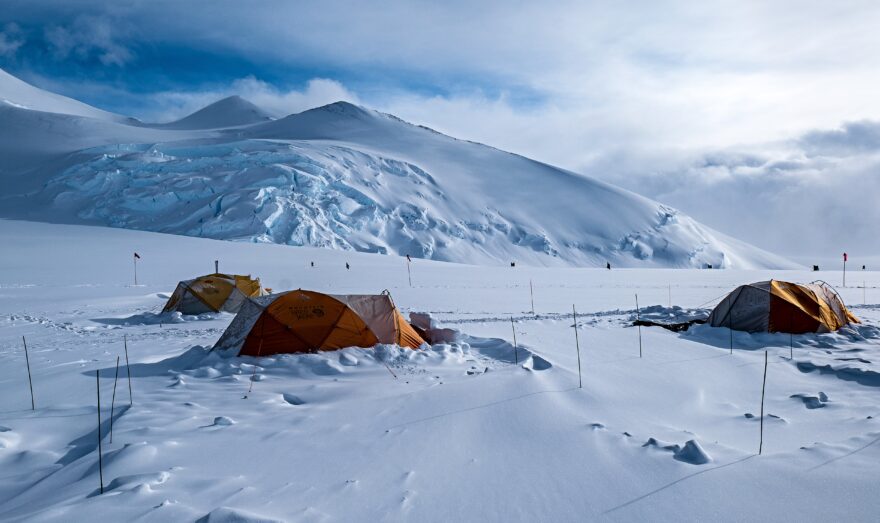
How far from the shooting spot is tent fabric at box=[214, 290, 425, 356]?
973cm

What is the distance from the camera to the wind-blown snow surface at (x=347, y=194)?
64.3 m

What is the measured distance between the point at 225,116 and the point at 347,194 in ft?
283

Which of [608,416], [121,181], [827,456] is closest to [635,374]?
[608,416]

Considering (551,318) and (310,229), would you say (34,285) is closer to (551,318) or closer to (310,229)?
(551,318)

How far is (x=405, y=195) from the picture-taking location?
81.2m

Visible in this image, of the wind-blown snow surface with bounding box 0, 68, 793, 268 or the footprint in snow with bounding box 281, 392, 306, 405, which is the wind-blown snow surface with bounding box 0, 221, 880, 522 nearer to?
the footprint in snow with bounding box 281, 392, 306, 405

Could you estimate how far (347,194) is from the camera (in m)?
71.8

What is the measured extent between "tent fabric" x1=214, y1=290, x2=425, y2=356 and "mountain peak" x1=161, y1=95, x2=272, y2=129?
133899 millimetres

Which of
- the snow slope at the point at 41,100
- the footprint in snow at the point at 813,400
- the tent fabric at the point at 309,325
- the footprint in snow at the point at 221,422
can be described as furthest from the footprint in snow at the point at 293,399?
the snow slope at the point at 41,100

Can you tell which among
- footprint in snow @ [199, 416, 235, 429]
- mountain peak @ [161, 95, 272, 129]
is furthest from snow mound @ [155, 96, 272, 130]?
footprint in snow @ [199, 416, 235, 429]

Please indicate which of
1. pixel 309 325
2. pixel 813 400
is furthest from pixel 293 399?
pixel 813 400

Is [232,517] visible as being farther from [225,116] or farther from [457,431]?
[225,116]

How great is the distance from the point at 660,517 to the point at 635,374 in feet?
16.3

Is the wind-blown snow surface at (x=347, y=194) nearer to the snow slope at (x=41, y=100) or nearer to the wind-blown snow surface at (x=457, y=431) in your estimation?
the snow slope at (x=41, y=100)
